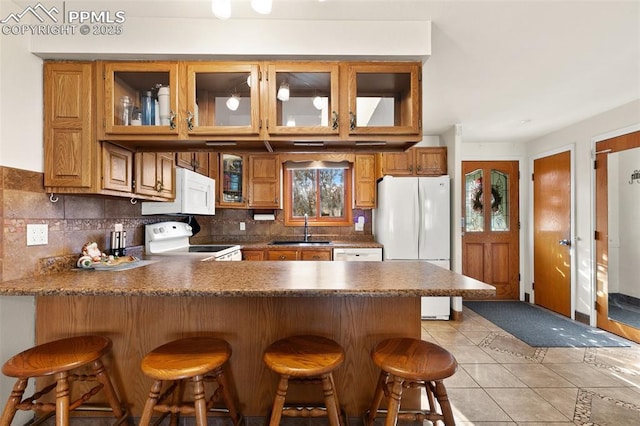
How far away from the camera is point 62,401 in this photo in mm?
1325

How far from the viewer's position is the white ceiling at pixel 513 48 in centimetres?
165

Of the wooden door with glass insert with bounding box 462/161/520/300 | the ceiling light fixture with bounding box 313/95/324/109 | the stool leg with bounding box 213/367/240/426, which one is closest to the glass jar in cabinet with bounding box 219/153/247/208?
the ceiling light fixture with bounding box 313/95/324/109

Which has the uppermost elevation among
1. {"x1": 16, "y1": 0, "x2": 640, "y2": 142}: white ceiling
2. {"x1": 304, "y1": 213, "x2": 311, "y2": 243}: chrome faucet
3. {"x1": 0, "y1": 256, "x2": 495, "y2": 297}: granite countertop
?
{"x1": 16, "y1": 0, "x2": 640, "y2": 142}: white ceiling

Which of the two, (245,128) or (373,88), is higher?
(373,88)

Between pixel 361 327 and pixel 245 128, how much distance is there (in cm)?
138

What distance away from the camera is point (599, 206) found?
324cm

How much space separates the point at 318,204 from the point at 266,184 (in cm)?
84

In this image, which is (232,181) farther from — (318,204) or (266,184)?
(318,204)

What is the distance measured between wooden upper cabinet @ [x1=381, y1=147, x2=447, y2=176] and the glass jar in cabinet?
185cm

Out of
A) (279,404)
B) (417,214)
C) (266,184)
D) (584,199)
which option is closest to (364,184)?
(417,214)

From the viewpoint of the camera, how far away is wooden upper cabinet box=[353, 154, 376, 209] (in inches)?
155

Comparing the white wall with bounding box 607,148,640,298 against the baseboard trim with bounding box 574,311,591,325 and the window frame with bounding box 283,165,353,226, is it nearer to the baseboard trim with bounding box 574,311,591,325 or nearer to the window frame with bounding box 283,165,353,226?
the baseboard trim with bounding box 574,311,591,325

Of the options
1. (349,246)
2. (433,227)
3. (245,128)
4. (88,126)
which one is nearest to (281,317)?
(245,128)

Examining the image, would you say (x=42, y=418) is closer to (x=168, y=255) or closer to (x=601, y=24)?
(x=168, y=255)
